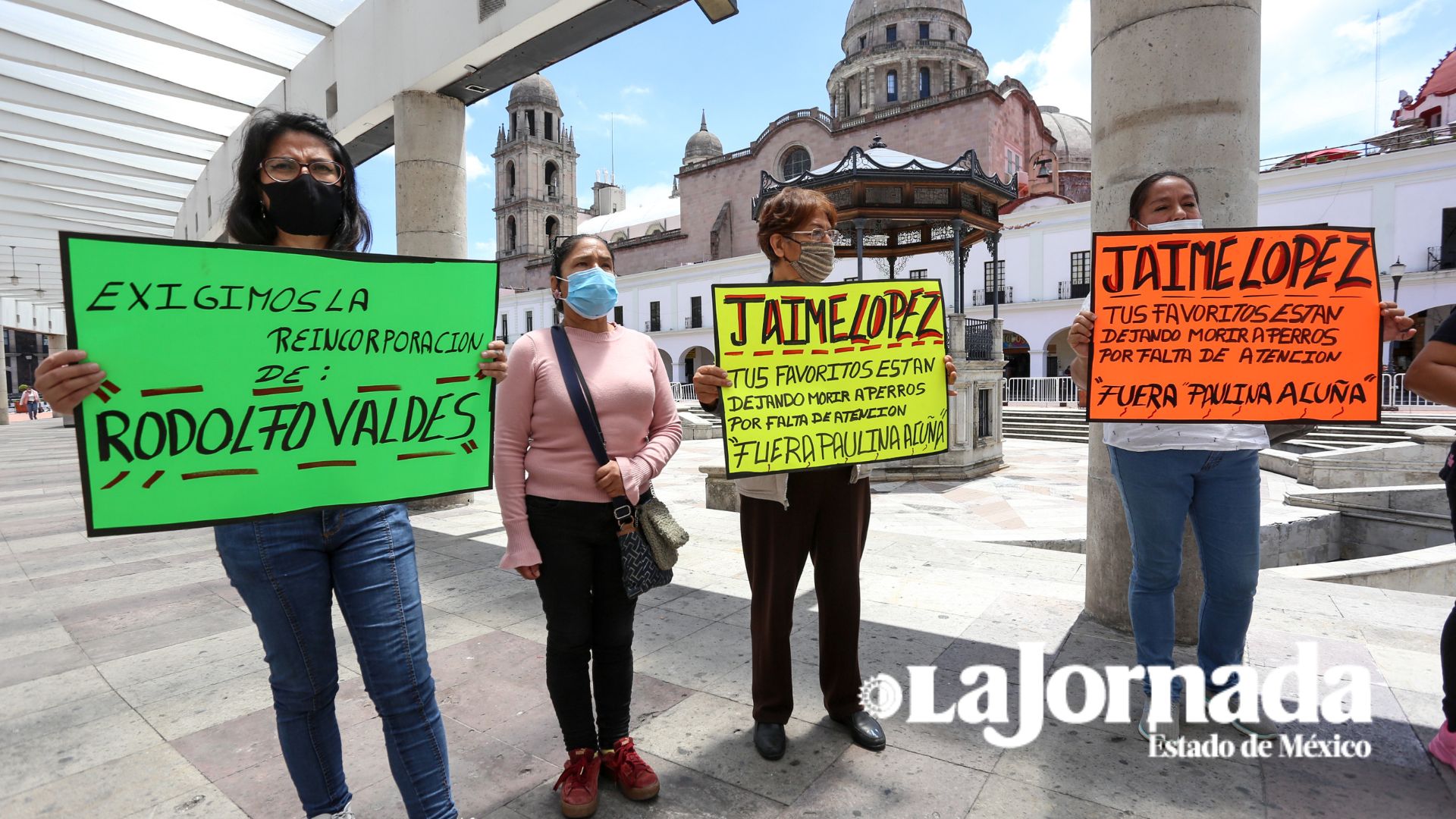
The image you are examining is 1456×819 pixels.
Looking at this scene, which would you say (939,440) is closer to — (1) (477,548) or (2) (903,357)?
(2) (903,357)

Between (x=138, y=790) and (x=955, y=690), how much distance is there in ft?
10.3

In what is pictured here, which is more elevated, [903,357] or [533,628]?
[903,357]

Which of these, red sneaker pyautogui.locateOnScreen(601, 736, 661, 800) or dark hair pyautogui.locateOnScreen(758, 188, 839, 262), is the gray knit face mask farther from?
red sneaker pyautogui.locateOnScreen(601, 736, 661, 800)

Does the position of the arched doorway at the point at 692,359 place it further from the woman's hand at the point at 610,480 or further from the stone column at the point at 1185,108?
the woman's hand at the point at 610,480

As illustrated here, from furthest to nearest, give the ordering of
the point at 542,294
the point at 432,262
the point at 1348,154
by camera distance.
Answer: the point at 542,294 < the point at 1348,154 < the point at 432,262

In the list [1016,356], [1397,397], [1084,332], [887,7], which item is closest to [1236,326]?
[1084,332]

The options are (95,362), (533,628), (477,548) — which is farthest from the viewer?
(477,548)

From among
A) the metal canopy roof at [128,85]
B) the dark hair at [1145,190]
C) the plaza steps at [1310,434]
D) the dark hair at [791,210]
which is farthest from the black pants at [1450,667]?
the metal canopy roof at [128,85]

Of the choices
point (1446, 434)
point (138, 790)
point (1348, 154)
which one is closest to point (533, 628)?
point (138, 790)

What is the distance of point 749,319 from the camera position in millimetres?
2602

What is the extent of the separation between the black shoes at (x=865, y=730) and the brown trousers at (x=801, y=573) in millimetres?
36

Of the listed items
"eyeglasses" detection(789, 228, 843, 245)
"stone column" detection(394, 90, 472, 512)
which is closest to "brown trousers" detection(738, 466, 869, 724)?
"eyeglasses" detection(789, 228, 843, 245)

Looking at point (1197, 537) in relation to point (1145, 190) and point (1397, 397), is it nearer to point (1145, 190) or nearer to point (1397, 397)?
point (1145, 190)

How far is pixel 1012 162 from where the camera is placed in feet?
119
